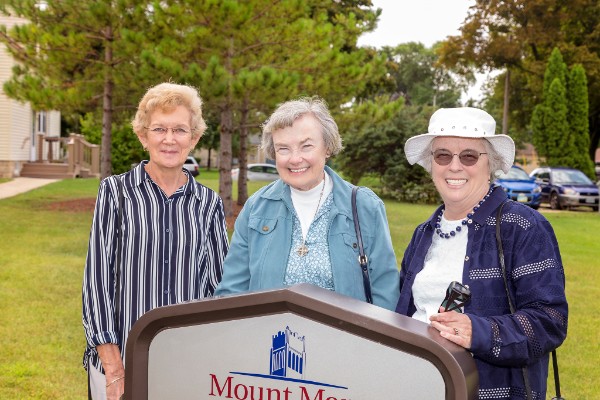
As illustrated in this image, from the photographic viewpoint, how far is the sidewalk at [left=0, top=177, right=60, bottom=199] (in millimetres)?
22444

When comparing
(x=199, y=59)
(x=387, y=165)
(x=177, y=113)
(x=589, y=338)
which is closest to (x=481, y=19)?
(x=387, y=165)

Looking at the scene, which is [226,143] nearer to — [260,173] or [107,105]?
[107,105]

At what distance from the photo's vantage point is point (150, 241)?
272cm

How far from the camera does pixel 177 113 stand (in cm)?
281

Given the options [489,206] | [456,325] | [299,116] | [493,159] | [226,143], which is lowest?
[456,325]

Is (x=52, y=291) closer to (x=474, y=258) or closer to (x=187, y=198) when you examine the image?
(x=187, y=198)

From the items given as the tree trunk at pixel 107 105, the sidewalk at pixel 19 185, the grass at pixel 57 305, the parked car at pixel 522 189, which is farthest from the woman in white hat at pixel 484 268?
the parked car at pixel 522 189

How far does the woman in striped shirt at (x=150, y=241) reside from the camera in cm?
269

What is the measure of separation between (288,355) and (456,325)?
415mm

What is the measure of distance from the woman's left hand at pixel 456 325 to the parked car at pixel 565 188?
2480cm

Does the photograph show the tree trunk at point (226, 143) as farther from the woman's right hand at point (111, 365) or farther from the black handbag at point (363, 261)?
the black handbag at point (363, 261)

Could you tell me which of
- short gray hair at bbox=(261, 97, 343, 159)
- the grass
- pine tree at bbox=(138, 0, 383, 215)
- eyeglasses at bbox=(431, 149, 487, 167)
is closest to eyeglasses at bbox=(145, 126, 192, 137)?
short gray hair at bbox=(261, 97, 343, 159)

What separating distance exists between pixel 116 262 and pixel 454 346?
4.69ft

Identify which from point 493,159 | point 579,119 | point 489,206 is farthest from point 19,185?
point 489,206
